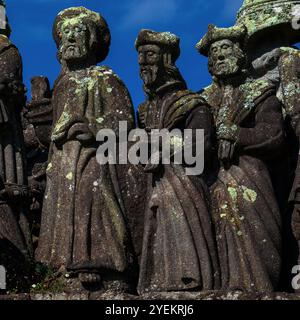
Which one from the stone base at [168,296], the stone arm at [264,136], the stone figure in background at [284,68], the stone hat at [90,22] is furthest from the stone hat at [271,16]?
the stone base at [168,296]

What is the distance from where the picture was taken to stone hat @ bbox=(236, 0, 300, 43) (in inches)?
1113

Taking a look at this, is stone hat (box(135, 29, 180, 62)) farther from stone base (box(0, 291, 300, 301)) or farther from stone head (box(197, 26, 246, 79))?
stone base (box(0, 291, 300, 301))

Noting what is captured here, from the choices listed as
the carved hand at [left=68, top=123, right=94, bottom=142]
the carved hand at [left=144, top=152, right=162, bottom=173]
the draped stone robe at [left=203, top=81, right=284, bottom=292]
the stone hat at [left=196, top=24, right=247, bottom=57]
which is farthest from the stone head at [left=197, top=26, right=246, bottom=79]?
the carved hand at [left=68, top=123, right=94, bottom=142]

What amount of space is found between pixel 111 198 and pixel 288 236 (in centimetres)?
222

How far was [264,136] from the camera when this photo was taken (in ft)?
85.5

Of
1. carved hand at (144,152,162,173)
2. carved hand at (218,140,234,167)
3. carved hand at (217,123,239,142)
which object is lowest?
carved hand at (144,152,162,173)

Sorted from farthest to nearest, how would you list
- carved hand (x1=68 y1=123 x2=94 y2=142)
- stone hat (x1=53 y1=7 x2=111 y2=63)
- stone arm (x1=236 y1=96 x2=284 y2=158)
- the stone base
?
stone hat (x1=53 y1=7 x2=111 y2=63), carved hand (x1=68 y1=123 x2=94 y2=142), stone arm (x1=236 y1=96 x2=284 y2=158), the stone base

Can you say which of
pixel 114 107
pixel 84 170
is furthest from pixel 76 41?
pixel 84 170

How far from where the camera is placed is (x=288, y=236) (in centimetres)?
2614

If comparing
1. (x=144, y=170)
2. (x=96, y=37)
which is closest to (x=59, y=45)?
(x=96, y=37)

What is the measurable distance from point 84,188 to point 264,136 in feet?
7.51

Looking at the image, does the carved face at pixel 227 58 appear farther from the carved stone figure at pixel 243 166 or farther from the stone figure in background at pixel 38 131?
the stone figure in background at pixel 38 131

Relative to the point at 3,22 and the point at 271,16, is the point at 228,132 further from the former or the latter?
the point at 3,22
